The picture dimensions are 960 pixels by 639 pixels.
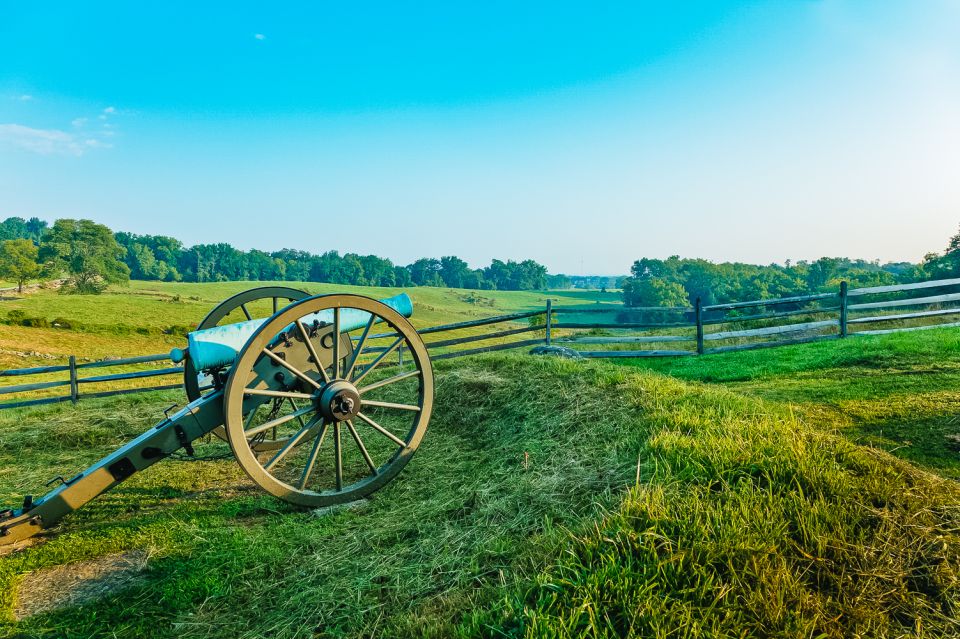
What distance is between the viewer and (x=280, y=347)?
3635 millimetres

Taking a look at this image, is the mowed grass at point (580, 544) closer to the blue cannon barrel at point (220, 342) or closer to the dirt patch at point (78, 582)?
the dirt patch at point (78, 582)

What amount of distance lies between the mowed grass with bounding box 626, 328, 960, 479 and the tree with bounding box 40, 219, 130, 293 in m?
47.2

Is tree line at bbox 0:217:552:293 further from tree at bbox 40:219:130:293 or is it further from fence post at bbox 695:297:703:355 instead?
fence post at bbox 695:297:703:355

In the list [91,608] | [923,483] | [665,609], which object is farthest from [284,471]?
[923,483]

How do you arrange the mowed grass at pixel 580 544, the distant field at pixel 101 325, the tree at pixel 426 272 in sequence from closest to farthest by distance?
1. the mowed grass at pixel 580 544
2. the distant field at pixel 101 325
3. the tree at pixel 426 272

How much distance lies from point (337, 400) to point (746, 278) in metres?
61.2

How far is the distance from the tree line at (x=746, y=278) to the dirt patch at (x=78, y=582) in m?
42.9

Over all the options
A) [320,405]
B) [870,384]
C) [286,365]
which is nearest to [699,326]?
[870,384]

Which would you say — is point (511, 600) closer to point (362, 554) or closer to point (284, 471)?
point (362, 554)

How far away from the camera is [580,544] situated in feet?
7.16

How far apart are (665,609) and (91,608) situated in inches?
115

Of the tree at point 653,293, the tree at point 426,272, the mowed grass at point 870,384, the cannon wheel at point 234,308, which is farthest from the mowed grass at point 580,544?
the tree at point 426,272

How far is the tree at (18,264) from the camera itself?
126 feet

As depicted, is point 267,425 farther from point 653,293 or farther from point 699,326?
point 653,293
